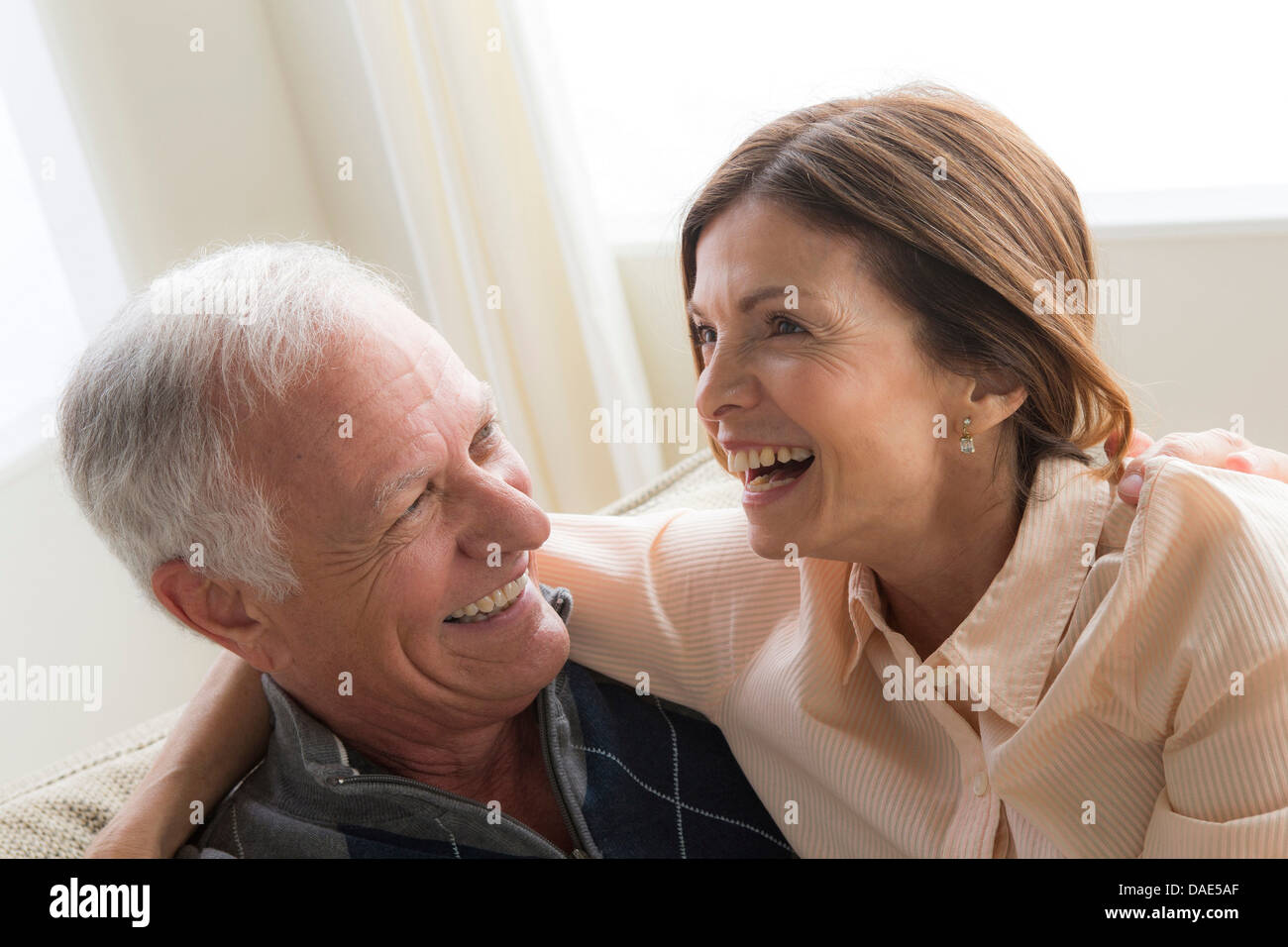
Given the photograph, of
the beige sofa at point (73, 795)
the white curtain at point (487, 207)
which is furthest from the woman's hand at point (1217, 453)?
the white curtain at point (487, 207)

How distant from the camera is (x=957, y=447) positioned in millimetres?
1401

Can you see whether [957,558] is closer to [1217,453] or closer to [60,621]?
[1217,453]

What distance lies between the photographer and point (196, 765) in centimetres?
154

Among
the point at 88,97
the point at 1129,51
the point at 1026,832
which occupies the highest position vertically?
the point at 88,97

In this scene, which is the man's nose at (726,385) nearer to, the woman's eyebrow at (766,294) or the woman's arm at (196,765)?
the woman's eyebrow at (766,294)

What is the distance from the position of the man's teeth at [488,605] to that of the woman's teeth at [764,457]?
0.33 m

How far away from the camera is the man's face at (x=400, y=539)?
1.41 metres

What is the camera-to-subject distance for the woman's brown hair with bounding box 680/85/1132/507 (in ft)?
4.35

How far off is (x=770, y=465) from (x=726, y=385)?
116 millimetres

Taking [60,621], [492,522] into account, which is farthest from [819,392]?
[60,621]

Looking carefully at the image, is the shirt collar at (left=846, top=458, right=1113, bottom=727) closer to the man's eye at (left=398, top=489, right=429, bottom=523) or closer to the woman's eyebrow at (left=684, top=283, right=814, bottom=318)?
the woman's eyebrow at (left=684, top=283, right=814, bottom=318)
